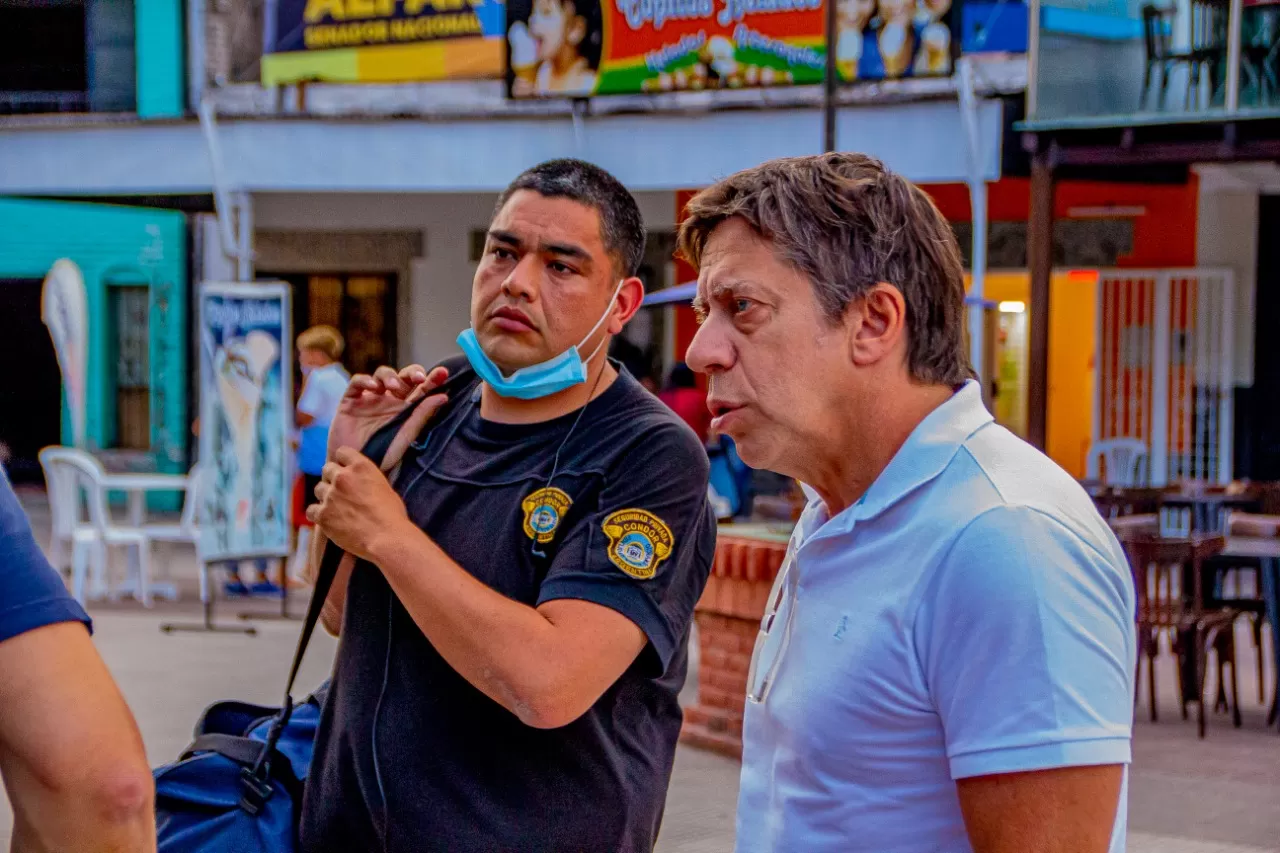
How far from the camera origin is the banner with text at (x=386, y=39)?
18.8 m

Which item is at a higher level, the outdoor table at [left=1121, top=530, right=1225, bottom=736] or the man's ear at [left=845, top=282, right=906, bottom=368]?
the man's ear at [left=845, top=282, right=906, bottom=368]

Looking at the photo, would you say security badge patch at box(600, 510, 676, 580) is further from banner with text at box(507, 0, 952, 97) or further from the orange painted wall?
the orange painted wall

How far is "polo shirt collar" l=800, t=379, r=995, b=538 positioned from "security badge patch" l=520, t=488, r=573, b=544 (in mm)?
839

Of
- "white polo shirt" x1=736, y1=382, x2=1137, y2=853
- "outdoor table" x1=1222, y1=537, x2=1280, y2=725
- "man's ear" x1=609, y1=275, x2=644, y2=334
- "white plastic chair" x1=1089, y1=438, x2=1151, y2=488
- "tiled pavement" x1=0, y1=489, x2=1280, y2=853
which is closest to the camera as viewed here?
"white polo shirt" x1=736, y1=382, x2=1137, y2=853

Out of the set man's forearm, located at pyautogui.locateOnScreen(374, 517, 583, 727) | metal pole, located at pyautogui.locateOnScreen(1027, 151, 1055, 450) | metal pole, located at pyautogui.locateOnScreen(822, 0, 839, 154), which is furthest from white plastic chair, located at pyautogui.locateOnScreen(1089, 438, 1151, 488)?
man's forearm, located at pyautogui.locateOnScreen(374, 517, 583, 727)

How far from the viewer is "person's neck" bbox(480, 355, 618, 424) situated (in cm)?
280

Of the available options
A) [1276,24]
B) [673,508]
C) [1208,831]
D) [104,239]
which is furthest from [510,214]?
[104,239]

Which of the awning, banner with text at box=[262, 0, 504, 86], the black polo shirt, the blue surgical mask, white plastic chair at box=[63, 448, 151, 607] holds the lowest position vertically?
white plastic chair at box=[63, 448, 151, 607]

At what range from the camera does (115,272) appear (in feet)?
67.2

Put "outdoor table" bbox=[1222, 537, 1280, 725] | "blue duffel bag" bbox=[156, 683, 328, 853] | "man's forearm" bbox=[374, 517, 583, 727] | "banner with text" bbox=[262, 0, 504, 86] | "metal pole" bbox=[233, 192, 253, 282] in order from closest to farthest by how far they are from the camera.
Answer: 1. "man's forearm" bbox=[374, 517, 583, 727]
2. "blue duffel bag" bbox=[156, 683, 328, 853]
3. "outdoor table" bbox=[1222, 537, 1280, 725]
4. "metal pole" bbox=[233, 192, 253, 282]
5. "banner with text" bbox=[262, 0, 504, 86]

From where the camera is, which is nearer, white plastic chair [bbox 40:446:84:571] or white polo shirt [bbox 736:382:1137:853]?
white polo shirt [bbox 736:382:1137:853]

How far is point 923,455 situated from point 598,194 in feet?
4.18

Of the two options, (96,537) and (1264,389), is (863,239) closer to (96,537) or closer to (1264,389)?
(96,537)

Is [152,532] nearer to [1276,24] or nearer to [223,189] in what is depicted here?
[223,189]
